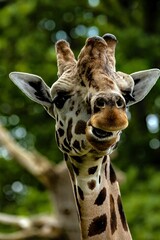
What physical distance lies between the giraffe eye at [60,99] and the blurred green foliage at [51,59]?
9236mm

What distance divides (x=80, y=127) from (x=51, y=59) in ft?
37.2

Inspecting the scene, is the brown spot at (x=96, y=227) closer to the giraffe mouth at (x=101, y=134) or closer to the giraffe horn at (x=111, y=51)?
the giraffe mouth at (x=101, y=134)

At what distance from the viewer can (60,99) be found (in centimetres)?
412

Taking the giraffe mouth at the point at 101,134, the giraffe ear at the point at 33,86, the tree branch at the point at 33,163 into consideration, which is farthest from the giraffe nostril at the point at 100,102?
the tree branch at the point at 33,163

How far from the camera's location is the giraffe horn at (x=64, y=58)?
427 cm

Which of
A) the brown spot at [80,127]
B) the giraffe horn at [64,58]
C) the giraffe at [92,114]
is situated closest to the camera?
the giraffe at [92,114]

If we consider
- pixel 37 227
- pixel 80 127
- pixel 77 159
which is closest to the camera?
pixel 80 127

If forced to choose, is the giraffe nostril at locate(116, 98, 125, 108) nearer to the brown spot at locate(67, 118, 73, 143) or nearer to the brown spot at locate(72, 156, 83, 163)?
the brown spot at locate(67, 118, 73, 143)

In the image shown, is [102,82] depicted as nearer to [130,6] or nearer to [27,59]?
[27,59]

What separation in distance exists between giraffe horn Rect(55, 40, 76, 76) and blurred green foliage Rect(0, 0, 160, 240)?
8.96 m

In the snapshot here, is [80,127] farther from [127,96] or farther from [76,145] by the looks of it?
[127,96]

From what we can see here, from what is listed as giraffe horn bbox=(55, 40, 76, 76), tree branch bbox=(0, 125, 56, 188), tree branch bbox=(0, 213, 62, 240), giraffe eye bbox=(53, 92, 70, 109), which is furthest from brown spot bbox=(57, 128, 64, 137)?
tree branch bbox=(0, 213, 62, 240)

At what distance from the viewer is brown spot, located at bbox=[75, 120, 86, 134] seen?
13.2 feet

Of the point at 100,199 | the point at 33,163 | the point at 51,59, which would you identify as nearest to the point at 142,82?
the point at 100,199
